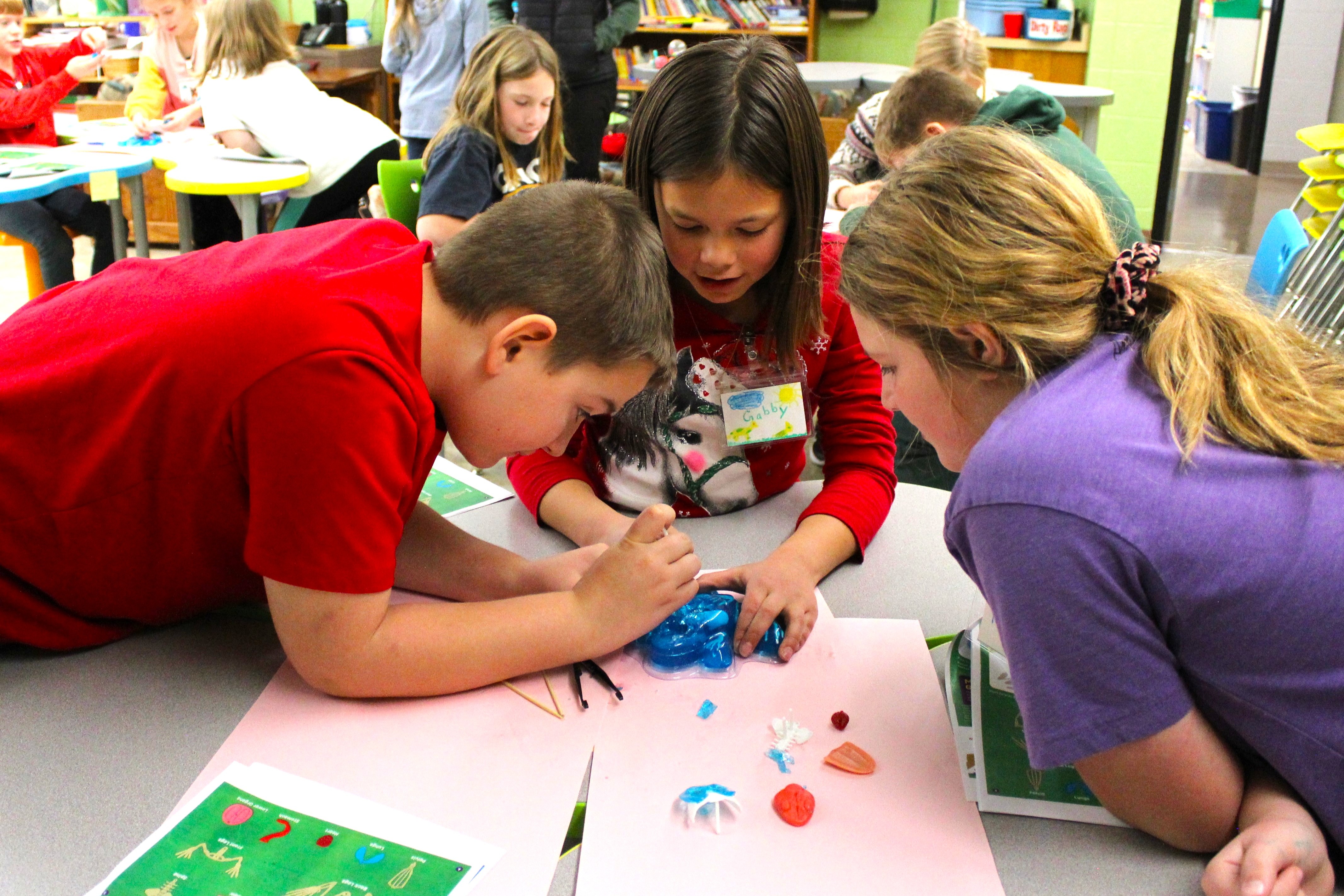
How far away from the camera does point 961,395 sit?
91cm

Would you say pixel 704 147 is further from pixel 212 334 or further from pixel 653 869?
pixel 653 869

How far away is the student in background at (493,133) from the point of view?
9.93 feet

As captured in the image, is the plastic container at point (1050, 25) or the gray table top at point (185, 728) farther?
the plastic container at point (1050, 25)

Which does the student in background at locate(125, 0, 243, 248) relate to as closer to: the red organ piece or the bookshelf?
the bookshelf

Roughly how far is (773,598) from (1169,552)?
16.2 inches

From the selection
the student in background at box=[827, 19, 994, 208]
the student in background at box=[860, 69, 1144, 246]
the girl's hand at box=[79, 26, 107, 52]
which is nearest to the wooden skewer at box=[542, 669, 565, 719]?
the student in background at box=[827, 19, 994, 208]

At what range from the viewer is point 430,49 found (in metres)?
Answer: 4.14

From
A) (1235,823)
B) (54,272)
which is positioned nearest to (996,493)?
(1235,823)

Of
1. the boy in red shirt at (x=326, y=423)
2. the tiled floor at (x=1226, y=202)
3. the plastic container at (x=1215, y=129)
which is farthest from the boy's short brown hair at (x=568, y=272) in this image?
the plastic container at (x=1215, y=129)

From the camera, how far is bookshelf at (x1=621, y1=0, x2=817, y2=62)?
579 centimetres

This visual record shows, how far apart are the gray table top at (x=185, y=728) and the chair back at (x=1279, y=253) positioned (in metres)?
0.98

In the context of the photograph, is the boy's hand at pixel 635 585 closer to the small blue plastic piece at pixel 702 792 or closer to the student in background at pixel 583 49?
the small blue plastic piece at pixel 702 792

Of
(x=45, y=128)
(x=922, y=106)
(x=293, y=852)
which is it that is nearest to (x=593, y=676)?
(x=293, y=852)

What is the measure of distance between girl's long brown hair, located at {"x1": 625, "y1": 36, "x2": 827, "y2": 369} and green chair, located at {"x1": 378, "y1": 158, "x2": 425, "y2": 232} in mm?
1971
